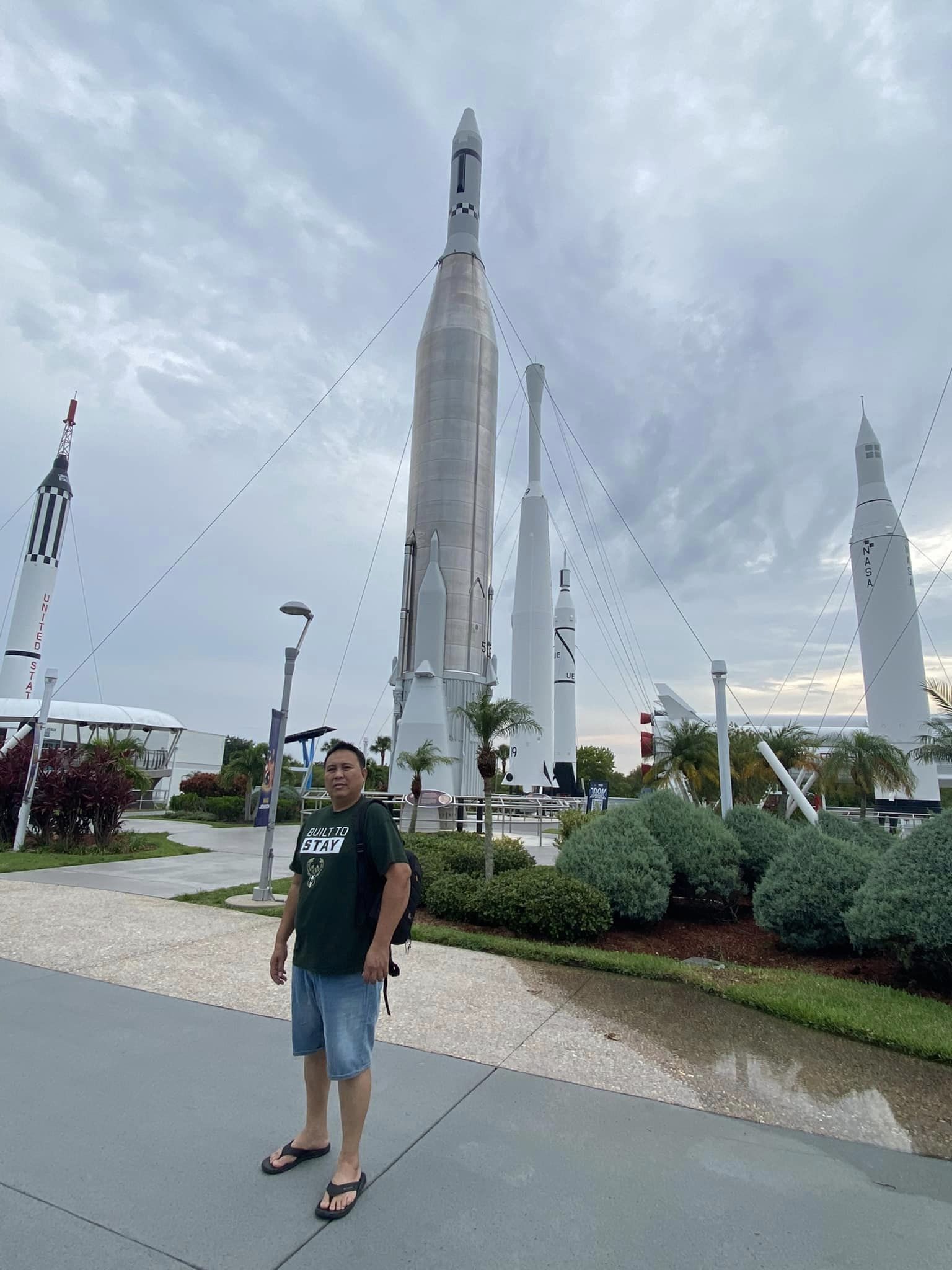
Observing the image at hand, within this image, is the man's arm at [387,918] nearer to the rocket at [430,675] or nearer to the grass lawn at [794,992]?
the grass lawn at [794,992]

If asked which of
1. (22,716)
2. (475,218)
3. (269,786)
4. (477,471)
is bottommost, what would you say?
(269,786)

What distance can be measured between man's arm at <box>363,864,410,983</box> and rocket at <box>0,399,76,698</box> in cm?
5005

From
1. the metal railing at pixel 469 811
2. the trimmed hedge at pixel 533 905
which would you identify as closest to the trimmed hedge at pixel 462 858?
the trimmed hedge at pixel 533 905

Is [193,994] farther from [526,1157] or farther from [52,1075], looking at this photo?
[526,1157]

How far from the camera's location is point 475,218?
31.2 metres

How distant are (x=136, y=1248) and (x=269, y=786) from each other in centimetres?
872

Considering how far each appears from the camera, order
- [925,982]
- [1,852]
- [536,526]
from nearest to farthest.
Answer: [925,982] < [1,852] < [536,526]

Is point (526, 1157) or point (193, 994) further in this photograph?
point (193, 994)

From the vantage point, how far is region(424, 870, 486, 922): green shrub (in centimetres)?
856

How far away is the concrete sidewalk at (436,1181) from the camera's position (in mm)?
2375

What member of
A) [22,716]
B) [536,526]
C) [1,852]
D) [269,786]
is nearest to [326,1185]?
[269,786]

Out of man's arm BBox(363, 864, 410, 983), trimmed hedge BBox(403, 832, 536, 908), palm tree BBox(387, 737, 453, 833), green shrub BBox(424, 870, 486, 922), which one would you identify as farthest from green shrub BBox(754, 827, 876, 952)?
palm tree BBox(387, 737, 453, 833)

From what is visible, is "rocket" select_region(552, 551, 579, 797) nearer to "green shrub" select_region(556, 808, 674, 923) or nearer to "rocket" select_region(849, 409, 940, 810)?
"rocket" select_region(849, 409, 940, 810)

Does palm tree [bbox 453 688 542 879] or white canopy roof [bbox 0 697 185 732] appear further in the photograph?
white canopy roof [bbox 0 697 185 732]
